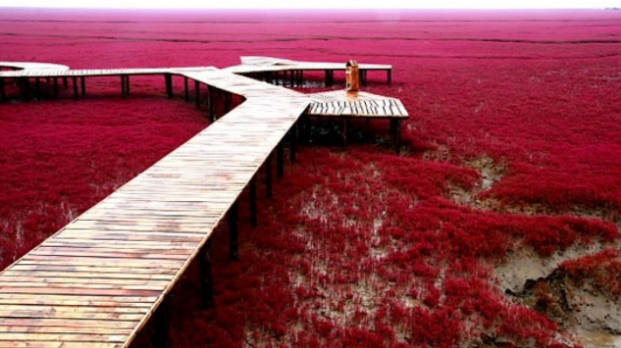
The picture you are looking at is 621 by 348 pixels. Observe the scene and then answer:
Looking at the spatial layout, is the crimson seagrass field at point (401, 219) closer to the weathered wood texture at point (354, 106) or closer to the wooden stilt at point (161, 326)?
the wooden stilt at point (161, 326)

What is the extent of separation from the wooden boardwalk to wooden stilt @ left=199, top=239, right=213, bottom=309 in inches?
0.4

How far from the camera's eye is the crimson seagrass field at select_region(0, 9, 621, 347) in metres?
5.66

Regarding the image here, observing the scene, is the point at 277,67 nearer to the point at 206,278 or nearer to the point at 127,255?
the point at 206,278

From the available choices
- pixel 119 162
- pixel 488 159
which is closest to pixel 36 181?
pixel 119 162

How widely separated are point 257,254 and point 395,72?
1823 centimetres

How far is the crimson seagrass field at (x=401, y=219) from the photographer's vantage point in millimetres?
5656

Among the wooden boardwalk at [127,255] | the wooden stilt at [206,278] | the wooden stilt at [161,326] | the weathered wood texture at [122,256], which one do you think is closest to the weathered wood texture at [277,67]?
the wooden boardwalk at [127,255]

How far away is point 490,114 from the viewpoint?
1487 centimetres

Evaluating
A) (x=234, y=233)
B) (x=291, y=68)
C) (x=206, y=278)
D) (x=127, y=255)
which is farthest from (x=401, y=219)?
(x=291, y=68)

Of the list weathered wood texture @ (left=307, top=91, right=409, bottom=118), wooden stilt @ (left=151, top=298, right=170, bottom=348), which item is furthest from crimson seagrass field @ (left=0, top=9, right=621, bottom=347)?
weathered wood texture @ (left=307, top=91, right=409, bottom=118)

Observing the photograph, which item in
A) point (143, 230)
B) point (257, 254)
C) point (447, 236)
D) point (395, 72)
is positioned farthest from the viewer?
point (395, 72)

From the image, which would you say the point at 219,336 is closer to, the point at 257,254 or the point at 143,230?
the point at 143,230

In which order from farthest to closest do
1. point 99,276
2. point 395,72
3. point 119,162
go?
point 395,72
point 119,162
point 99,276

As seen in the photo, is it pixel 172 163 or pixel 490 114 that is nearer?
pixel 172 163
